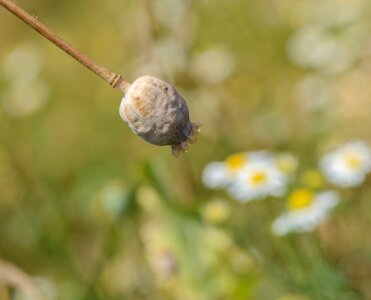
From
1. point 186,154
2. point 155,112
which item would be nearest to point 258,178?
point 186,154

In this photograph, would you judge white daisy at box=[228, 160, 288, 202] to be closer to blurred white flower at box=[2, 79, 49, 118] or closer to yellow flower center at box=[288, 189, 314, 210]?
yellow flower center at box=[288, 189, 314, 210]

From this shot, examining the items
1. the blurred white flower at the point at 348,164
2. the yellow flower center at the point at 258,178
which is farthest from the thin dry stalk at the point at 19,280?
the blurred white flower at the point at 348,164

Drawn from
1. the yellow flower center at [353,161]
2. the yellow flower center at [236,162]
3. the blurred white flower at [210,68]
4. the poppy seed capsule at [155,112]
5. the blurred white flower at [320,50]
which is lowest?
the poppy seed capsule at [155,112]

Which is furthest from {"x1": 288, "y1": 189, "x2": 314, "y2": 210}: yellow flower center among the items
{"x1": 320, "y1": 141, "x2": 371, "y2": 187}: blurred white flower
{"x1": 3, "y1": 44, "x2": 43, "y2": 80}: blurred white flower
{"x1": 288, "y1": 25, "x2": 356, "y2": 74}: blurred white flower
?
{"x1": 3, "y1": 44, "x2": 43, "y2": 80}: blurred white flower

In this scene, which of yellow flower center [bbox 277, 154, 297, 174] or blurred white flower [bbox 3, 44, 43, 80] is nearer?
yellow flower center [bbox 277, 154, 297, 174]

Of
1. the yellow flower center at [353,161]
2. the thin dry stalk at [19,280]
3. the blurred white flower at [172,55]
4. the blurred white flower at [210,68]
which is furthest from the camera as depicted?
the blurred white flower at [210,68]

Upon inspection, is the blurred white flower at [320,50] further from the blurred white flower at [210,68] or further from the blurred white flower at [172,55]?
the blurred white flower at [172,55]

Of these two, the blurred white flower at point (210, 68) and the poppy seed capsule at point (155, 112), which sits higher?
the blurred white flower at point (210, 68)
